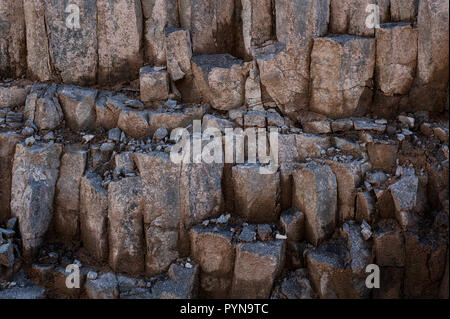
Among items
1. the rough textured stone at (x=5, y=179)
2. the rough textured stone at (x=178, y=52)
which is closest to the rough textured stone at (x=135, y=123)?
the rough textured stone at (x=178, y=52)

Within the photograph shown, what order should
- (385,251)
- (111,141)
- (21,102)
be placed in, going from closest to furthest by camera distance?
(385,251), (111,141), (21,102)

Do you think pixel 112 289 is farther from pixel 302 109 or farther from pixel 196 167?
pixel 302 109

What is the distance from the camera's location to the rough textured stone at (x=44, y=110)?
23.0 ft

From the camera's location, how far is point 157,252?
6426 mm

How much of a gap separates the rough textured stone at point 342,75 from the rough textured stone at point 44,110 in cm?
378

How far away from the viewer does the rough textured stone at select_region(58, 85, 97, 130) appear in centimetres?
711

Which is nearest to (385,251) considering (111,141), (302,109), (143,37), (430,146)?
(430,146)

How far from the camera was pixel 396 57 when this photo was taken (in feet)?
22.1

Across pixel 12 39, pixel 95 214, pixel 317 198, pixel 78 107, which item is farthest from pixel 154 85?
pixel 317 198

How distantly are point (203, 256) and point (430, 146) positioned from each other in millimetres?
3412

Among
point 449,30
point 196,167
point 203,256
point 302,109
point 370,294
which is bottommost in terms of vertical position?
point 370,294

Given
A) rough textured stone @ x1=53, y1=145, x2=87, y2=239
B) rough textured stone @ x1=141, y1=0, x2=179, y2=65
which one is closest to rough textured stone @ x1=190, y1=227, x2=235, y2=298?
rough textured stone @ x1=53, y1=145, x2=87, y2=239

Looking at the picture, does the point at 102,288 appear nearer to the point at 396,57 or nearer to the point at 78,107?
the point at 78,107

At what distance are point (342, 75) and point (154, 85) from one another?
2755mm
